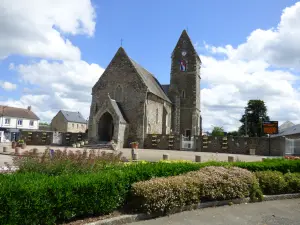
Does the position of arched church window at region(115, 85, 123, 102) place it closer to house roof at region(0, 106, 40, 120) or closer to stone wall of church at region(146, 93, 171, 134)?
stone wall of church at region(146, 93, 171, 134)

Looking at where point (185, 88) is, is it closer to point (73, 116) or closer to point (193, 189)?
point (193, 189)


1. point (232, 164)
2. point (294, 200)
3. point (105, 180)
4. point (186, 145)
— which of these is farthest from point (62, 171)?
point (186, 145)

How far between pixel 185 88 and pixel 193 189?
3591cm

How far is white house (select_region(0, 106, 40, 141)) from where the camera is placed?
56.9 m

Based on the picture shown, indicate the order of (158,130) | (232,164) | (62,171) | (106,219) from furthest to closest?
1. (158,130)
2. (232,164)
3. (62,171)
4. (106,219)

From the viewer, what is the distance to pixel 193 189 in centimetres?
824

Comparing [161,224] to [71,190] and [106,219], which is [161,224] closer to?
[106,219]

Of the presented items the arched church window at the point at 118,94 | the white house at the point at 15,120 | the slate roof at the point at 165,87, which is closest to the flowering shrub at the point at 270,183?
the arched church window at the point at 118,94

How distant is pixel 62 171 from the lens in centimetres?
819

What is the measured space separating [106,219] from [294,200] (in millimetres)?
7540

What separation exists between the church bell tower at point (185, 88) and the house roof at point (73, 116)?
37.6 metres

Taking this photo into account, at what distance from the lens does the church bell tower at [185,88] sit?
4238 centimetres

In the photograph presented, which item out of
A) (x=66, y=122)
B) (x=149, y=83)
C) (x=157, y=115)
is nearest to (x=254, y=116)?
(x=157, y=115)

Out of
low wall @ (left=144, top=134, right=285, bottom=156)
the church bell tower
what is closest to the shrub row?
low wall @ (left=144, top=134, right=285, bottom=156)
